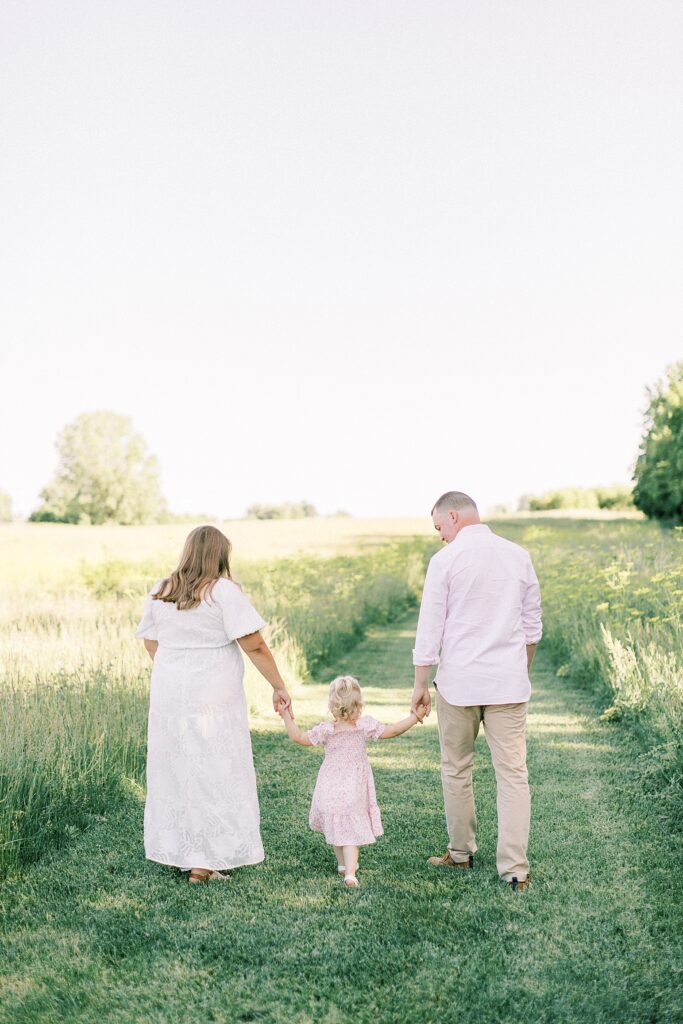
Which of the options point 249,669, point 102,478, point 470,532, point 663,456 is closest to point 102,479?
point 102,478

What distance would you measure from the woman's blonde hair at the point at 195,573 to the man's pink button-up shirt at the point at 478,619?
1.16 m

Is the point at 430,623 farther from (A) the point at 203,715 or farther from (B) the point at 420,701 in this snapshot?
(A) the point at 203,715

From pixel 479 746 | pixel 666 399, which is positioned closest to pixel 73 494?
pixel 666 399

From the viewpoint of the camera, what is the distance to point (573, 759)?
26.0ft

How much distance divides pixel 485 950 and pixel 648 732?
14.4ft

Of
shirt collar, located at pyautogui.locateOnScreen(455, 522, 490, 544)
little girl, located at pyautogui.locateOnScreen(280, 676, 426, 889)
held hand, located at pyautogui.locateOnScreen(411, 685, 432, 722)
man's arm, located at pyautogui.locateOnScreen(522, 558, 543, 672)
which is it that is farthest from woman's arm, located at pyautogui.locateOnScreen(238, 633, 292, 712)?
man's arm, located at pyautogui.locateOnScreen(522, 558, 543, 672)

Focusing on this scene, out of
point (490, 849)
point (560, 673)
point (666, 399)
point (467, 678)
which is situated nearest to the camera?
point (467, 678)

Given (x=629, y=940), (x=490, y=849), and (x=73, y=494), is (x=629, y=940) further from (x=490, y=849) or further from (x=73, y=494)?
(x=73, y=494)

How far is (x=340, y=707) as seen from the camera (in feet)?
16.2

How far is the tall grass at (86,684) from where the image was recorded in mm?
5871

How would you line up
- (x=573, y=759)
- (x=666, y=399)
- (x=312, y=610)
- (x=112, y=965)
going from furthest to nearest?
(x=666, y=399)
(x=312, y=610)
(x=573, y=759)
(x=112, y=965)

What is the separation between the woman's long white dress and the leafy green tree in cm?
11442

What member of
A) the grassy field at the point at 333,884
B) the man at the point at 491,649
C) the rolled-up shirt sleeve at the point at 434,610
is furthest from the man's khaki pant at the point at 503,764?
the rolled-up shirt sleeve at the point at 434,610

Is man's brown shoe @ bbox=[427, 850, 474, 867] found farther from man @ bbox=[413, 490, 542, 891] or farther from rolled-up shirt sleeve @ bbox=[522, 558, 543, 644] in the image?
rolled-up shirt sleeve @ bbox=[522, 558, 543, 644]
